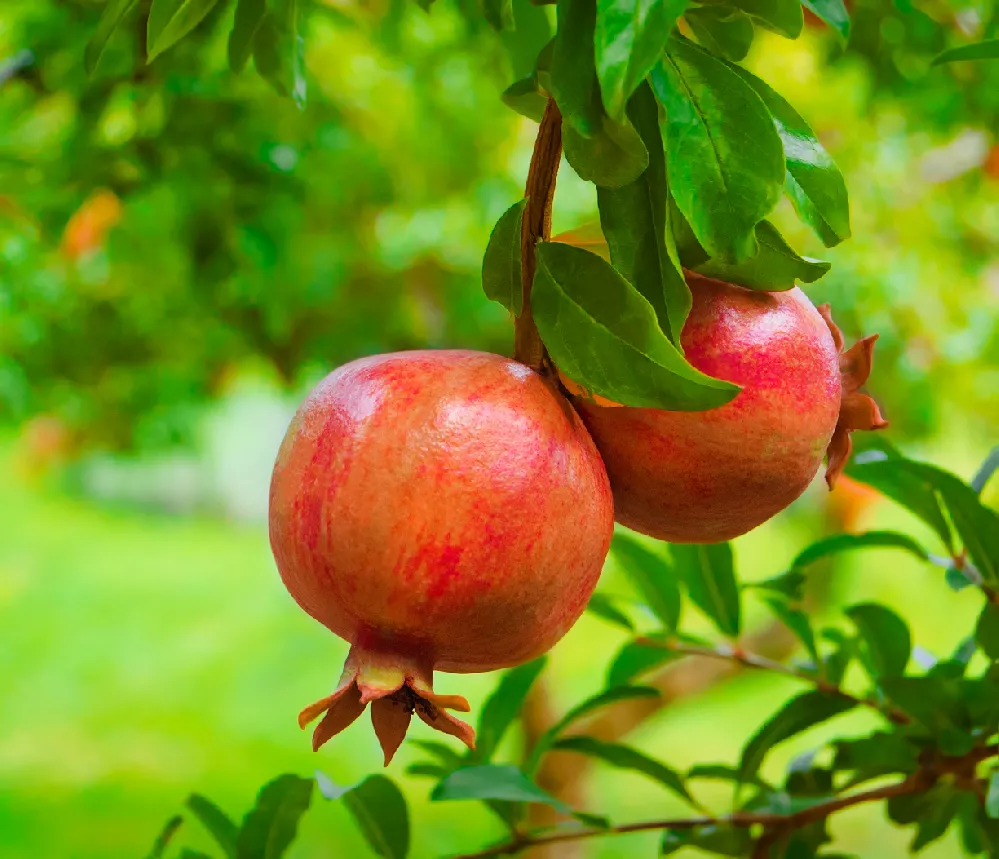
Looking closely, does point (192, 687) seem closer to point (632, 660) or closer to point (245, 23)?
point (632, 660)

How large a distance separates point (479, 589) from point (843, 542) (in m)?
0.38

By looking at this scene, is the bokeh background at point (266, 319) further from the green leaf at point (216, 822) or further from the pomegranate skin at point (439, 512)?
the green leaf at point (216, 822)

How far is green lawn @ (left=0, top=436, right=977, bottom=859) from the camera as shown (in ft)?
7.89

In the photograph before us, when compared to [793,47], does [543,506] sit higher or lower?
lower

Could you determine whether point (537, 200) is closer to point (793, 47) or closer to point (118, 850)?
point (793, 47)

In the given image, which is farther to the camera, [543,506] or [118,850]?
[118,850]

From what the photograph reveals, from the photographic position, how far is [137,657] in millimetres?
2992

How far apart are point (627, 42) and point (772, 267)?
0.35 ft

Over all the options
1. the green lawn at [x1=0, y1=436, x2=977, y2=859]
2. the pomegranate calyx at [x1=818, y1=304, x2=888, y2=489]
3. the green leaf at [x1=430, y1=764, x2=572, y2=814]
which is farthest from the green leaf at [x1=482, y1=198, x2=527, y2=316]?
the green lawn at [x1=0, y1=436, x2=977, y2=859]

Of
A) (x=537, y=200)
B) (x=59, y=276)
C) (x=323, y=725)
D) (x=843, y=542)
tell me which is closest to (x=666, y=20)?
(x=537, y=200)

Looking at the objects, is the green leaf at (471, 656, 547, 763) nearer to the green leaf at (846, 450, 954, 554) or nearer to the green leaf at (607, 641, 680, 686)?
the green leaf at (607, 641, 680, 686)

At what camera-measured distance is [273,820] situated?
56cm

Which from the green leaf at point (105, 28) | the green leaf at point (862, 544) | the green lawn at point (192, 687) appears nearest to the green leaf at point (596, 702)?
the green leaf at point (862, 544)

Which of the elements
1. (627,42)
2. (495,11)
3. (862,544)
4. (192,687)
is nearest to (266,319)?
(862,544)
